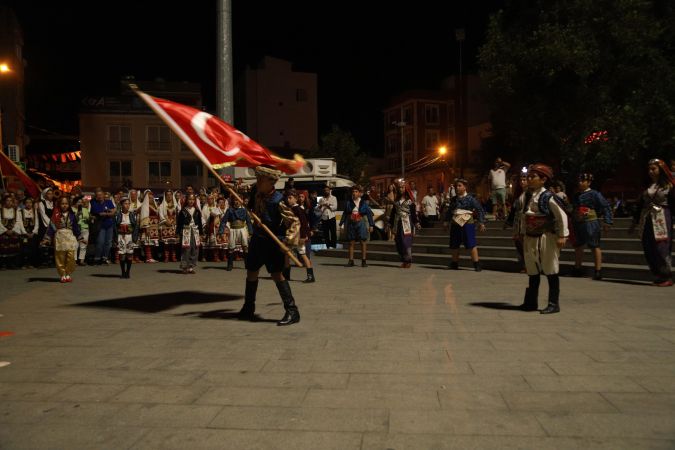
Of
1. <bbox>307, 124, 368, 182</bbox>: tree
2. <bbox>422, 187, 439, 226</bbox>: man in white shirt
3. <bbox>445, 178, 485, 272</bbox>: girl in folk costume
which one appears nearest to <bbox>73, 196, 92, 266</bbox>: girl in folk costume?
<bbox>445, 178, 485, 272</bbox>: girl in folk costume

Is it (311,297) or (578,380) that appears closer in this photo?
(578,380)

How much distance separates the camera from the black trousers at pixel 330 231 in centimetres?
1938

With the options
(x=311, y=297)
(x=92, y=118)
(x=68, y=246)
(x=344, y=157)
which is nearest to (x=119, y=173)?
(x=92, y=118)

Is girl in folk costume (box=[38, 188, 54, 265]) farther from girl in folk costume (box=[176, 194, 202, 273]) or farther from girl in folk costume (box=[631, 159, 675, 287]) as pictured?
girl in folk costume (box=[631, 159, 675, 287])

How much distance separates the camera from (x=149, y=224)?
1625 centimetres

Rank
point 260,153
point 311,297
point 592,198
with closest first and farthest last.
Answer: point 260,153, point 311,297, point 592,198

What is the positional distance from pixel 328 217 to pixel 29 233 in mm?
8921

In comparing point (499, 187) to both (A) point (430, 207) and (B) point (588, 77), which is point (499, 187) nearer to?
(A) point (430, 207)

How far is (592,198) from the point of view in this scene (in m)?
11.5

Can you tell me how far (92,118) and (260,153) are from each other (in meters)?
49.6

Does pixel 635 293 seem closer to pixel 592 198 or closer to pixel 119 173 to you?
pixel 592 198

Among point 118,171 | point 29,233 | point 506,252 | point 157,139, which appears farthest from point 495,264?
point 118,171

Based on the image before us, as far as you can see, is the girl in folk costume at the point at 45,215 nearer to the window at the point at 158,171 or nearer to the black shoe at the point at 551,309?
the black shoe at the point at 551,309

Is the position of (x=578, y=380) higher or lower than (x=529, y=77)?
lower
